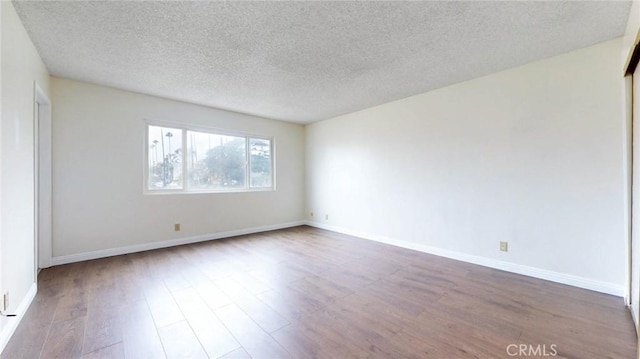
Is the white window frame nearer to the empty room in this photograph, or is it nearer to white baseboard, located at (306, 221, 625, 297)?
the empty room

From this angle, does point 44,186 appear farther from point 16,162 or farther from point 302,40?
point 302,40

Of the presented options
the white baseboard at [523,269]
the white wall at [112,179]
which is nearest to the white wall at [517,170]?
the white baseboard at [523,269]

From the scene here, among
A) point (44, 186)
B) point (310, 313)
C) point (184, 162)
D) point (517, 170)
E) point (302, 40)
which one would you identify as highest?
point (302, 40)

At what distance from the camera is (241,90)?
360cm

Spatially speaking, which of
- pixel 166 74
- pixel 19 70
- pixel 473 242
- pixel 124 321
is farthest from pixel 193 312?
pixel 473 242

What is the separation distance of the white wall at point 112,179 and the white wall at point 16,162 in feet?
3.34

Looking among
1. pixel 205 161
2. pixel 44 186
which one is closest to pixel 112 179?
pixel 44 186

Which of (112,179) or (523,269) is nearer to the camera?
(523,269)

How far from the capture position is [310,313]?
2059 mm

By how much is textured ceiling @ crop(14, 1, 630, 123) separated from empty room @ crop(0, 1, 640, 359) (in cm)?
2

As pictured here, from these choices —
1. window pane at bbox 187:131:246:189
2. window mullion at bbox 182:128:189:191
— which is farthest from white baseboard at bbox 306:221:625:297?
window mullion at bbox 182:128:189:191

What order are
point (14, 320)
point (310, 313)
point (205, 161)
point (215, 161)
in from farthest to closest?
point (215, 161)
point (205, 161)
point (310, 313)
point (14, 320)

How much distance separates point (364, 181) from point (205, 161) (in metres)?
2.92

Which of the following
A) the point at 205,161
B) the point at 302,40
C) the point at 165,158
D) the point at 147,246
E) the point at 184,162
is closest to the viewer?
the point at 302,40
